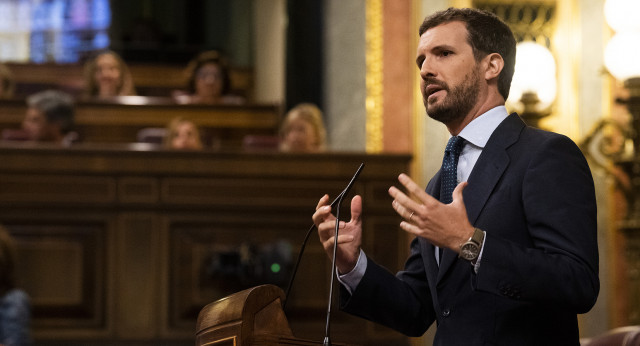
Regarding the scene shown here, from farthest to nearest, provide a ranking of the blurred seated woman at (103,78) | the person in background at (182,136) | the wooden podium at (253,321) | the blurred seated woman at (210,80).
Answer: the blurred seated woman at (210,80), the blurred seated woman at (103,78), the person in background at (182,136), the wooden podium at (253,321)

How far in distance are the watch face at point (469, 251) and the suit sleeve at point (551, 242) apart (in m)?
0.02

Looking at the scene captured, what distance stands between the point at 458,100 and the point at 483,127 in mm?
87

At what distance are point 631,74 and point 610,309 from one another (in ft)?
6.75

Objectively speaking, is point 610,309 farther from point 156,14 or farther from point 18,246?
point 156,14

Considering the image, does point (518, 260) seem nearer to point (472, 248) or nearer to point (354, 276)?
point (472, 248)

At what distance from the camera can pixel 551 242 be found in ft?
6.34

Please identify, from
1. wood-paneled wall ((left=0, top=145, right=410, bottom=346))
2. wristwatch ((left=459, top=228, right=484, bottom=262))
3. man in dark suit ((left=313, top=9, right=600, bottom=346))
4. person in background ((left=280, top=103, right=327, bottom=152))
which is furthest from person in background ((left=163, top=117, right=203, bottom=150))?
wristwatch ((left=459, top=228, right=484, bottom=262))

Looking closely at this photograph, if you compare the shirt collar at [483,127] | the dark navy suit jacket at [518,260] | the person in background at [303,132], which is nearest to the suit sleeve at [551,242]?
the dark navy suit jacket at [518,260]

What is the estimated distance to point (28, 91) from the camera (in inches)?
427

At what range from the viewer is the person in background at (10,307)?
4641 mm

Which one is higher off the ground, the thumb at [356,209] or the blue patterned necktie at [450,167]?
the blue patterned necktie at [450,167]

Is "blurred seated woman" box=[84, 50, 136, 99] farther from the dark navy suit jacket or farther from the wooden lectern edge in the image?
the wooden lectern edge

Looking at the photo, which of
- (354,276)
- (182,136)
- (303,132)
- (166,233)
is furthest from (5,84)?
(354,276)

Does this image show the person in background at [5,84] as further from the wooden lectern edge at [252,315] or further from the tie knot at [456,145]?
the wooden lectern edge at [252,315]
